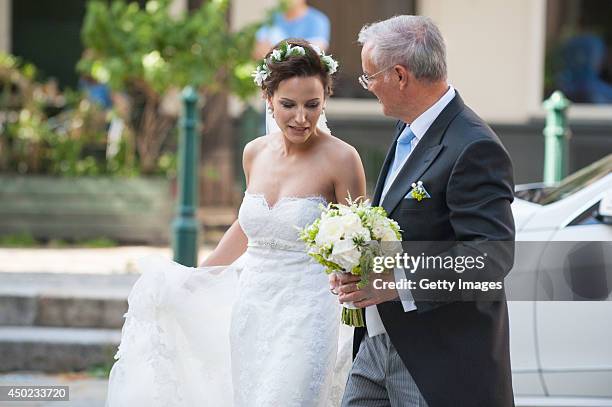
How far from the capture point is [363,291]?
3.37 m

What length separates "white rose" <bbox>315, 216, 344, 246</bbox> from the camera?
3.39m

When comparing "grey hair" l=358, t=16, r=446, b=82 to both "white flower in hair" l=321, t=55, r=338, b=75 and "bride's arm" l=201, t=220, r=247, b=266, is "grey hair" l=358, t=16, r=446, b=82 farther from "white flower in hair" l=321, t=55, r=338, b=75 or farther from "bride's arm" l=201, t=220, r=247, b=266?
"bride's arm" l=201, t=220, r=247, b=266

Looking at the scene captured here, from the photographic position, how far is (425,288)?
3291 millimetres

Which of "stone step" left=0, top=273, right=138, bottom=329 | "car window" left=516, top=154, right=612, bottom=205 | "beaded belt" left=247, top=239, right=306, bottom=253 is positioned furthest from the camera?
"stone step" left=0, top=273, right=138, bottom=329

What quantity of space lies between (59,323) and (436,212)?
4.89m

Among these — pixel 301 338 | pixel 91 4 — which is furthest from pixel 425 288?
pixel 91 4

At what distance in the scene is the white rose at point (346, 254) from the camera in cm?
335

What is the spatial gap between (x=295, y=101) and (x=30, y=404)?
3.10 m

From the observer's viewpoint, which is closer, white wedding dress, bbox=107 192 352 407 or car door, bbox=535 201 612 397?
white wedding dress, bbox=107 192 352 407

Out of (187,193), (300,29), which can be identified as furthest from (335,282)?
(300,29)

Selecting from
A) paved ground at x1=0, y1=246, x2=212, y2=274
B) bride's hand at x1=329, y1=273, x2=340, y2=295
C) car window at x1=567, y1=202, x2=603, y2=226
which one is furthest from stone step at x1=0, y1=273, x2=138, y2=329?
bride's hand at x1=329, y1=273, x2=340, y2=295

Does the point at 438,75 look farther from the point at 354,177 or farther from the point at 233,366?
the point at 233,366

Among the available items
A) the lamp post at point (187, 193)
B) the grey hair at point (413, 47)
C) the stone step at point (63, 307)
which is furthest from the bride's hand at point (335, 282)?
the lamp post at point (187, 193)

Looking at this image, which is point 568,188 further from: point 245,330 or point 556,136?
point 556,136
